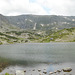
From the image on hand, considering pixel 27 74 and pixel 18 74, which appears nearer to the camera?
pixel 18 74

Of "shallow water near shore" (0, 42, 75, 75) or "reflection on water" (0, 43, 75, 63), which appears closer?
"shallow water near shore" (0, 42, 75, 75)

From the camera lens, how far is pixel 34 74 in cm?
4659

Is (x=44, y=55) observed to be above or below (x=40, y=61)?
below

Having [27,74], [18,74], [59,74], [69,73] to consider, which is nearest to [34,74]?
[27,74]

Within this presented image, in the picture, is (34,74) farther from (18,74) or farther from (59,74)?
(59,74)

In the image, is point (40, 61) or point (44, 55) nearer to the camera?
point (40, 61)

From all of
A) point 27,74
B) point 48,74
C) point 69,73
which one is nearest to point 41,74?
point 48,74

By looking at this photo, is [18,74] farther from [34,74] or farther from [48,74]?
[48,74]

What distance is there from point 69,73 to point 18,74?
1784cm

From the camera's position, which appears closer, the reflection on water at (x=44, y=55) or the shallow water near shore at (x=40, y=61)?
the shallow water near shore at (x=40, y=61)

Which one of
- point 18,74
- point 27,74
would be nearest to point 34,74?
point 27,74

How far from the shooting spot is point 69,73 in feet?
148

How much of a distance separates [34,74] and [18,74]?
6.03 metres

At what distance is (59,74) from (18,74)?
14137 mm
